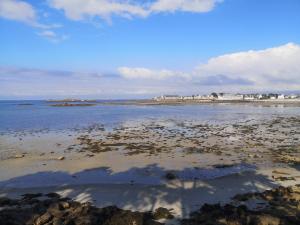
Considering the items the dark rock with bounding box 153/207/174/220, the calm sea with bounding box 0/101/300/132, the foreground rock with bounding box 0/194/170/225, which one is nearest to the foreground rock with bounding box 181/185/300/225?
the dark rock with bounding box 153/207/174/220

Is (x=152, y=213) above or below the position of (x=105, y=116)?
above

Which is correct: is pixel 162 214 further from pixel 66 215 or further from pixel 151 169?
pixel 151 169

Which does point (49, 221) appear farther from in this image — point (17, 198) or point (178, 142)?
point (178, 142)

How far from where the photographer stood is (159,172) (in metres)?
13.9

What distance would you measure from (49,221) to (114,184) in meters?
4.33

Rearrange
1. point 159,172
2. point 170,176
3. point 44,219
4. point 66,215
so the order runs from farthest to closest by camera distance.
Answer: point 159,172, point 170,176, point 66,215, point 44,219

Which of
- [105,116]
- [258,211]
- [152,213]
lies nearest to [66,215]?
[152,213]

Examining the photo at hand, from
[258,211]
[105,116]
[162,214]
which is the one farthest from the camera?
[105,116]

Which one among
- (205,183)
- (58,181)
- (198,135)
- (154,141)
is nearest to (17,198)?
(58,181)

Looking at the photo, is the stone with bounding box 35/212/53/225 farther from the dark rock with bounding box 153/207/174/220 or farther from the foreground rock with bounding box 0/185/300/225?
the dark rock with bounding box 153/207/174/220

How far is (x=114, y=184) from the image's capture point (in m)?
12.0

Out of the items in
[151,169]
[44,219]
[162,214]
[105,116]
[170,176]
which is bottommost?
[105,116]

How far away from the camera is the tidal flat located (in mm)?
9758

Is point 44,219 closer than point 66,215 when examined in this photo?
Yes
